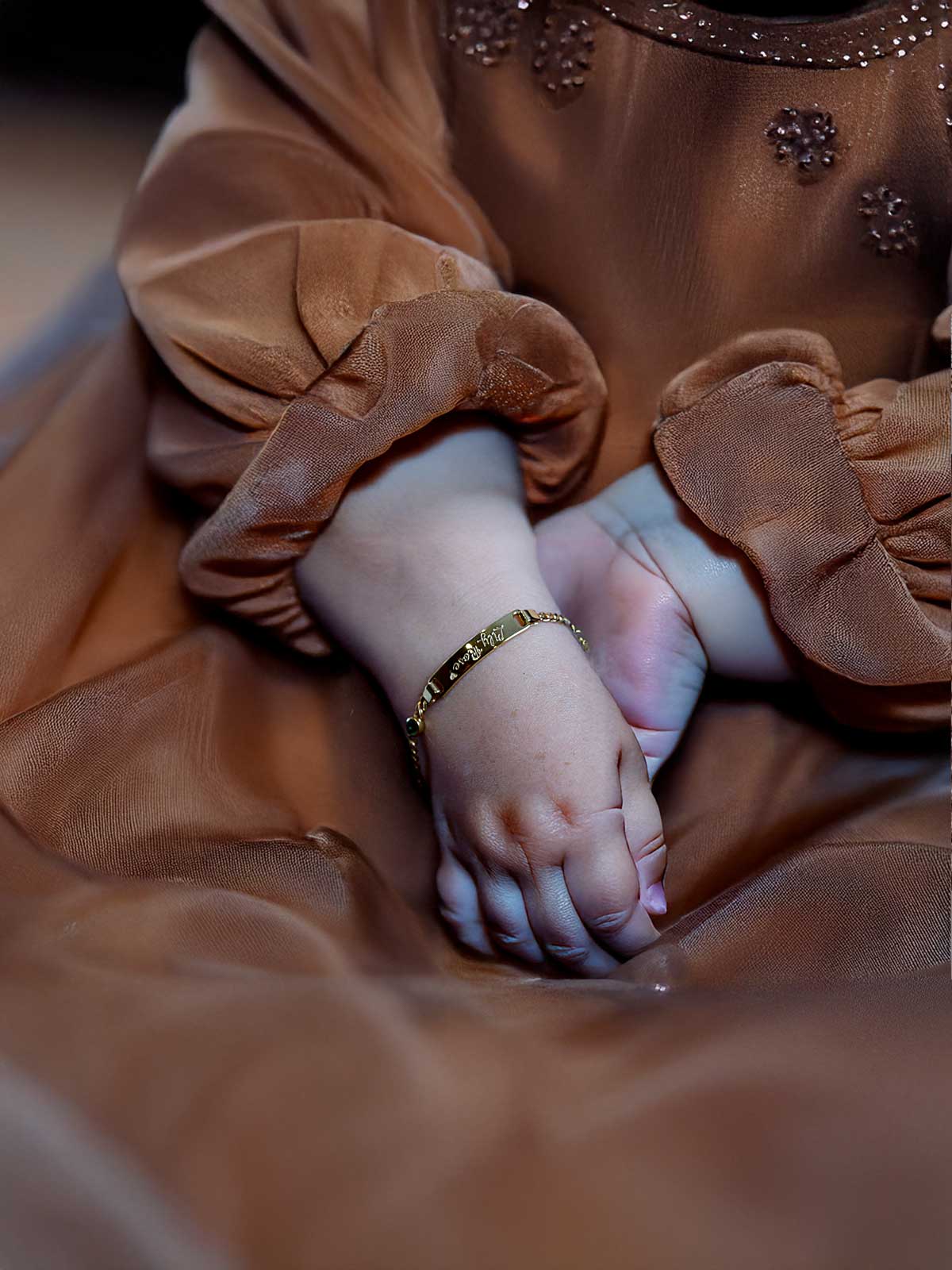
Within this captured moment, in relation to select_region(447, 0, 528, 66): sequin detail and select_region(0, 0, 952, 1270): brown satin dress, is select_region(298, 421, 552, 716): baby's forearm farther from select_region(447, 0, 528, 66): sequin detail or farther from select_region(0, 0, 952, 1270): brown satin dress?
select_region(447, 0, 528, 66): sequin detail

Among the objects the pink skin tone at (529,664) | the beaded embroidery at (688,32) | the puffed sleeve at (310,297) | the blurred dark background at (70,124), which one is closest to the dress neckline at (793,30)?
the beaded embroidery at (688,32)

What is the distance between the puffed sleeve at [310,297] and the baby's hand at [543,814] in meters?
0.12

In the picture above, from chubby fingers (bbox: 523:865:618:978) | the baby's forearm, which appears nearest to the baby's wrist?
the baby's forearm

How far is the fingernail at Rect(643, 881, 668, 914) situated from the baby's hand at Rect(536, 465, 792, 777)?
2.8 inches

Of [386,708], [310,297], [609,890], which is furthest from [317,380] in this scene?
[609,890]

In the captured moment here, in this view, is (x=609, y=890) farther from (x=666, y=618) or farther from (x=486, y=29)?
(x=486, y=29)

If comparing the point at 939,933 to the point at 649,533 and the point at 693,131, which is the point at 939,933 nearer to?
the point at 649,533

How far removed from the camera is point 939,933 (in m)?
0.46

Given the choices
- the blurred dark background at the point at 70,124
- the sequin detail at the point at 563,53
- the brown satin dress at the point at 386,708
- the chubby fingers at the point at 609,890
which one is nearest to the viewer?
the brown satin dress at the point at 386,708

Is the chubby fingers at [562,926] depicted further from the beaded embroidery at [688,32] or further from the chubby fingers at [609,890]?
the beaded embroidery at [688,32]

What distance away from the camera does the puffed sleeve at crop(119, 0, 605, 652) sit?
569 millimetres

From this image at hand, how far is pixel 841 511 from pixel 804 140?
209 mm

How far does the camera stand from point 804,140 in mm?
616

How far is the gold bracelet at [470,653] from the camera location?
22.2 inches
